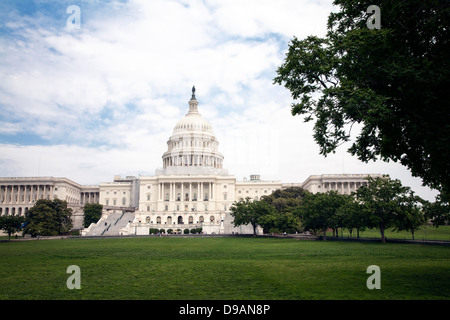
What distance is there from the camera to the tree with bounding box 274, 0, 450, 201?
1562cm

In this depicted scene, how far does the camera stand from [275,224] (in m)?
67.1

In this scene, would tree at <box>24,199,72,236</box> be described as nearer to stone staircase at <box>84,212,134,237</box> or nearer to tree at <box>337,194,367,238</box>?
stone staircase at <box>84,212,134,237</box>

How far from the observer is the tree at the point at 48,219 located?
79.3 m

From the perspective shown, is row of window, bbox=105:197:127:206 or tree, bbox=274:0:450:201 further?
row of window, bbox=105:197:127:206

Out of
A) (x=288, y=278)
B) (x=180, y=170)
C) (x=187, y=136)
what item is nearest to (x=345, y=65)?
(x=288, y=278)

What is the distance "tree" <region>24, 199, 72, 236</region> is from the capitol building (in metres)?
15.1

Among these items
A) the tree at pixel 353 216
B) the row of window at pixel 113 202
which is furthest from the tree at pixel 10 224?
the row of window at pixel 113 202

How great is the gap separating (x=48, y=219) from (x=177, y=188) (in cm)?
5284

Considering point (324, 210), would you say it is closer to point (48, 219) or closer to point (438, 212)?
point (438, 212)

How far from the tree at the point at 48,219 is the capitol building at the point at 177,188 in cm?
1506

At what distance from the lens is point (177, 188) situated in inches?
5187

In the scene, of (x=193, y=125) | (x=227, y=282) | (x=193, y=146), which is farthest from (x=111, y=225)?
(x=227, y=282)

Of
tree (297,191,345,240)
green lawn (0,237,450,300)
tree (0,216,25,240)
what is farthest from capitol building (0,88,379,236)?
green lawn (0,237,450,300)

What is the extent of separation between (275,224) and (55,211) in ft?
176
